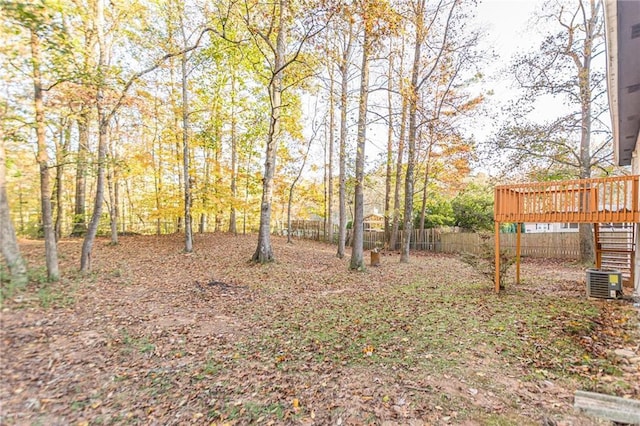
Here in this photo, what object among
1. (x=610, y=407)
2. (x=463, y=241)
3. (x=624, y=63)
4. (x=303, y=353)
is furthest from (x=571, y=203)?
(x=463, y=241)

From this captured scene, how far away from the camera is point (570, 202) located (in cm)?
602

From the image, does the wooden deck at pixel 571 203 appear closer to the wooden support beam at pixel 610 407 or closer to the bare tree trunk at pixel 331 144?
the wooden support beam at pixel 610 407

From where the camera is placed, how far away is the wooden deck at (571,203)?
5422 millimetres

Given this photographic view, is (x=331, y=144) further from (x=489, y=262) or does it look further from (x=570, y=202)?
(x=570, y=202)

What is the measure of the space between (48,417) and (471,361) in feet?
14.2

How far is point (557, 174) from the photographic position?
37.7 feet

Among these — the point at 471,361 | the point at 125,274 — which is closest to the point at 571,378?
the point at 471,361

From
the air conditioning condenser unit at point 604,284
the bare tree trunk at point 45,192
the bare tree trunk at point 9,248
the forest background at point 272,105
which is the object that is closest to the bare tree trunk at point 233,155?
the forest background at point 272,105

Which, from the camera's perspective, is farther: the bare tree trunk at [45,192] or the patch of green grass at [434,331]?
the bare tree trunk at [45,192]

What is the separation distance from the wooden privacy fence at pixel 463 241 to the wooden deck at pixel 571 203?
3110mm

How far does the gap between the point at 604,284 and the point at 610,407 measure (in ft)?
14.8

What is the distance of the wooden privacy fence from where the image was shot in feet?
41.6

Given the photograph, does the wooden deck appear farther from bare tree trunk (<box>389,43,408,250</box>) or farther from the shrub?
bare tree trunk (<box>389,43,408,250</box>)

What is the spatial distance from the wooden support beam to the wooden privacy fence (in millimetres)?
7210
